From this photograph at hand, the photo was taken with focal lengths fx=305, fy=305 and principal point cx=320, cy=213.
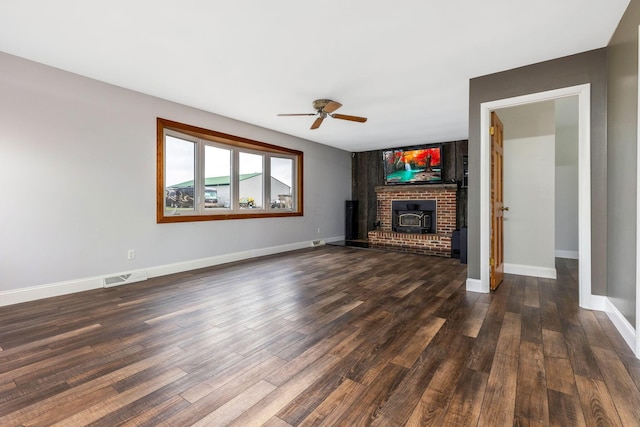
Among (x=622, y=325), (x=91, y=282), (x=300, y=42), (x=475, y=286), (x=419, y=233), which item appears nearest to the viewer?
(x=622, y=325)

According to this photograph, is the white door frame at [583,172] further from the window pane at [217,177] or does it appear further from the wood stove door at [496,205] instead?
the window pane at [217,177]

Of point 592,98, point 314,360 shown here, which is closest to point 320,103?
point 592,98

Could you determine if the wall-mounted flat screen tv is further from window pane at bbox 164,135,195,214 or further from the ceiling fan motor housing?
window pane at bbox 164,135,195,214

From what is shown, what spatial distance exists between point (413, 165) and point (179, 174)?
17.3ft

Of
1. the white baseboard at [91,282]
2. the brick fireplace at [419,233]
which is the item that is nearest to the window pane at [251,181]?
the white baseboard at [91,282]

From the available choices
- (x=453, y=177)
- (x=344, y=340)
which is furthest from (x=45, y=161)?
(x=453, y=177)

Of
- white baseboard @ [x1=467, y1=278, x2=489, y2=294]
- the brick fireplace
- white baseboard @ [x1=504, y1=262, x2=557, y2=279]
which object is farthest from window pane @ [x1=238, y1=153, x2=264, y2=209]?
white baseboard @ [x1=504, y1=262, x2=557, y2=279]

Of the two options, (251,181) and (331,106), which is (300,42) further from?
(251,181)

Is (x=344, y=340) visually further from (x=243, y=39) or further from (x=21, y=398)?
(x=243, y=39)

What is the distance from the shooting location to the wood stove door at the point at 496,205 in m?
3.48

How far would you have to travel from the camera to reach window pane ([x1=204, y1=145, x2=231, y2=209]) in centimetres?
500

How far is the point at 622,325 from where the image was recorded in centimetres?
229

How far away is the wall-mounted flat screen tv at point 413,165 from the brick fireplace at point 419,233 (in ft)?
0.58

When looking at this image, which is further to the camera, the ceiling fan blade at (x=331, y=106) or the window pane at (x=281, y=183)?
the window pane at (x=281, y=183)
